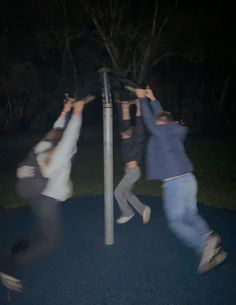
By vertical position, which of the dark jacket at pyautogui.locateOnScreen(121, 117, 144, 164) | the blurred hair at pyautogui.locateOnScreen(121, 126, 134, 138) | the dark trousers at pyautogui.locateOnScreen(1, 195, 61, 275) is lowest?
the dark trousers at pyautogui.locateOnScreen(1, 195, 61, 275)

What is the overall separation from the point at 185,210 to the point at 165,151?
0.70 m

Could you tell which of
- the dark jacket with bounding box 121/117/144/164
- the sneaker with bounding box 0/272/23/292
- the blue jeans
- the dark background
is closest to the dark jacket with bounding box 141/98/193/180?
the blue jeans

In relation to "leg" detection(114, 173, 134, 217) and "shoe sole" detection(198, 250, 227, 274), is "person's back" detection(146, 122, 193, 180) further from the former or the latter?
"leg" detection(114, 173, 134, 217)

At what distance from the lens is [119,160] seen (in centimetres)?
1396

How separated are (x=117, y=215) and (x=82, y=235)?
113 centimetres

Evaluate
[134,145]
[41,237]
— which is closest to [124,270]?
[41,237]

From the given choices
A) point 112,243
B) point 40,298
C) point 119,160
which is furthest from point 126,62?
point 40,298

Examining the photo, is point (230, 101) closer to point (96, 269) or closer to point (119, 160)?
point (119, 160)

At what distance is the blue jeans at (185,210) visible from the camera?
4.71 m

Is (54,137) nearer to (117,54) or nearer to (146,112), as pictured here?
(146,112)

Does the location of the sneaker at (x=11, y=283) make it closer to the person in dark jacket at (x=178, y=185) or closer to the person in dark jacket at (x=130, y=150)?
the person in dark jacket at (x=178, y=185)

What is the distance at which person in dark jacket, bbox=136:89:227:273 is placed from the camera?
4.70 meters

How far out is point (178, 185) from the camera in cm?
470

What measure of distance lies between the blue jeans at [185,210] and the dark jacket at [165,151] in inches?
4.3
